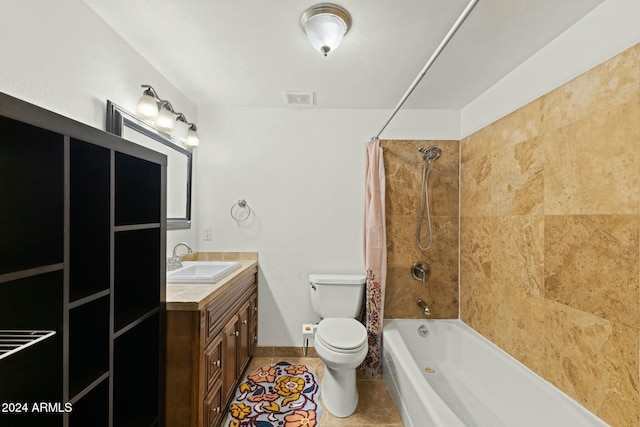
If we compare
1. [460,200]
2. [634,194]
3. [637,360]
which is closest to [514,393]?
[637,360]

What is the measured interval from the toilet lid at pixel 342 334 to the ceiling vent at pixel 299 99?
5.84 feet

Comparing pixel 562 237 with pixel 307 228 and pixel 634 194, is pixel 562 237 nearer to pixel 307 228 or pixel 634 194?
pixel 634 194

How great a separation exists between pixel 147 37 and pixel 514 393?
2.97m

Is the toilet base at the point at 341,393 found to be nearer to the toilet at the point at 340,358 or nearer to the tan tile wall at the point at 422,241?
the toilet at the point at 340,358

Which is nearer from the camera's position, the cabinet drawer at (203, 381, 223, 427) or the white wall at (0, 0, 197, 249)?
the white wall at (0, 0, 197, 249)

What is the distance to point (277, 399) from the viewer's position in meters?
1.87

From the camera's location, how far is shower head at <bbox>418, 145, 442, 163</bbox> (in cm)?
239

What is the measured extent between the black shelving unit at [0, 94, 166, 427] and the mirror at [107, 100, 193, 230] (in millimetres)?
493

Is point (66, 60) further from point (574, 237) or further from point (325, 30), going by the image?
point (574, 237)

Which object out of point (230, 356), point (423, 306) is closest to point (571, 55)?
point (423, 306)

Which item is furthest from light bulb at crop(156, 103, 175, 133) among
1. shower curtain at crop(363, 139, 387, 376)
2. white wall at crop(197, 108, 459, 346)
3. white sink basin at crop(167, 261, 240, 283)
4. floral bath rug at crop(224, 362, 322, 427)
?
floral bath rug at crop(224, 362, 322, 427)

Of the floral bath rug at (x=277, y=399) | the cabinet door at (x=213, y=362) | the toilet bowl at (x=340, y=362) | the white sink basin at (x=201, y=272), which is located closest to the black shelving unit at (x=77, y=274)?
the cabinet door at (x=213, y=362)

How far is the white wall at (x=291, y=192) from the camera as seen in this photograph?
244cm

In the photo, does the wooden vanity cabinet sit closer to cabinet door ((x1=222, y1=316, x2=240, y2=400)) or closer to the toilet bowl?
cabinet door ((x1=222, y1=316, x2=240, y2=400))
